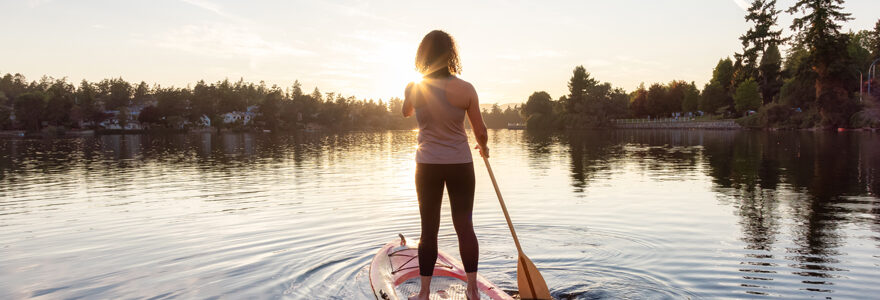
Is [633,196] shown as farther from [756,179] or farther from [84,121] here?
[84,121]

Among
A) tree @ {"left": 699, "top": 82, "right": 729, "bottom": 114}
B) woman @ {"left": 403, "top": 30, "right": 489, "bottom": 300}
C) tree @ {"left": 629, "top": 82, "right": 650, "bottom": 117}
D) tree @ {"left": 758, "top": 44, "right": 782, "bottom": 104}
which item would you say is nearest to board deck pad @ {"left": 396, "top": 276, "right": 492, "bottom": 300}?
woman @ {"left": 403, "top": 30, "right": 489, "bottom": 300}

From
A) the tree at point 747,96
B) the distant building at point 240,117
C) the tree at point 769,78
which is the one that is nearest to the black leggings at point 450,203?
the tree at point 769,78

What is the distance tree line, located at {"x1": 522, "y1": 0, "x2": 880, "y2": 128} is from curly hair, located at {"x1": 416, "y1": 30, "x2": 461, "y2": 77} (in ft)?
207

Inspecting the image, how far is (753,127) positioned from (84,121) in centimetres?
14875

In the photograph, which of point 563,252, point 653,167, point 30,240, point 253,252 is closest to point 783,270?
point 563,252

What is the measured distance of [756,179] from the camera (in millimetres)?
17562

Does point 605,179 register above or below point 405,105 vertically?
below

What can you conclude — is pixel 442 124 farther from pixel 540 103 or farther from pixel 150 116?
pixel 150 116

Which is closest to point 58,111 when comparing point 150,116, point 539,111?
point 150,116

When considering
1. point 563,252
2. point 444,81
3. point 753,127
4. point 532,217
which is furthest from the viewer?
point 753,127

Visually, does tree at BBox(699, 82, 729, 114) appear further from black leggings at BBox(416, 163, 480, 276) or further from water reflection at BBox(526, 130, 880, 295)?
black leggings at BBox(416, 163, 480, 276)

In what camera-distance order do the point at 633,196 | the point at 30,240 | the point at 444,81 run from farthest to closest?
the point at 633,196 → the point at 30,240 → the point at 444,81

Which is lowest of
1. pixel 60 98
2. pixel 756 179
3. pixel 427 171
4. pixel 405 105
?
pixel 756 179

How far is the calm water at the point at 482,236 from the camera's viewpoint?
6328mm
